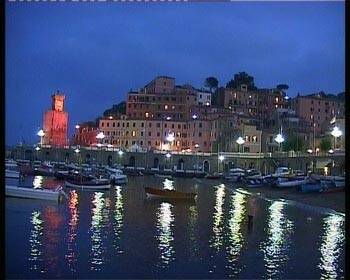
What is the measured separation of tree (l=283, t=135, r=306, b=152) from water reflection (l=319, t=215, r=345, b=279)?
17213mm

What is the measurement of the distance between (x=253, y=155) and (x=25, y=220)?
68.1ft

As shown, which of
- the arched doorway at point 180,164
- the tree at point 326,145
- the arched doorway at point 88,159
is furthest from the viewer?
the arched doorway at point 88,159

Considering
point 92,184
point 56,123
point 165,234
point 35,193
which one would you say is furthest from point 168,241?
point 56,123

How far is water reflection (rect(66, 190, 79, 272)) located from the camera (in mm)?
6020

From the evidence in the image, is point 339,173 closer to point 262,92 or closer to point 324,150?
point 324,150

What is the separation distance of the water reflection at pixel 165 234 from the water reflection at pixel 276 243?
1302mm

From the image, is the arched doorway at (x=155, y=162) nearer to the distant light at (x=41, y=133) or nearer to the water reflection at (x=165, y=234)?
the distant light at (x=41, y=133)

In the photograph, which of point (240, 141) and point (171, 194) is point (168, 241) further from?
point (240, 141)

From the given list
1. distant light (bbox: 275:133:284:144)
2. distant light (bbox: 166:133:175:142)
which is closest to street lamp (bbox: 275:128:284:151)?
distant light (bbox: 275:133:284:144)

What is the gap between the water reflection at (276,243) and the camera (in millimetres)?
6199

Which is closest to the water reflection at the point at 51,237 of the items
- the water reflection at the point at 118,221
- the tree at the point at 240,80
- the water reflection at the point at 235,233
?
the water reflection at the point at 118,221

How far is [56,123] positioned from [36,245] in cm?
2713

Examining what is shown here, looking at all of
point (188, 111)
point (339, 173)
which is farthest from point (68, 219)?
point (188, 111)

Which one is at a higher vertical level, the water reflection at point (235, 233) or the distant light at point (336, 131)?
the distant light at point (336, 131)
